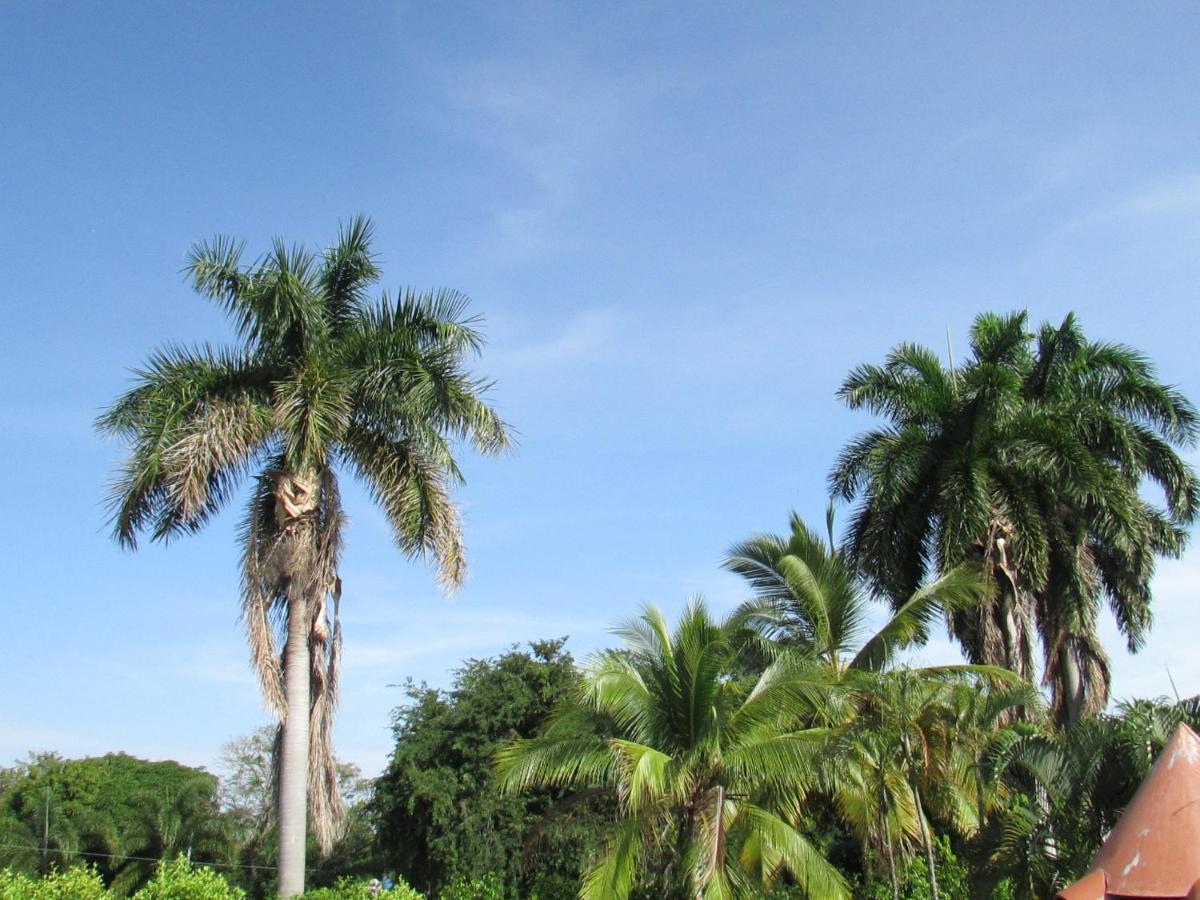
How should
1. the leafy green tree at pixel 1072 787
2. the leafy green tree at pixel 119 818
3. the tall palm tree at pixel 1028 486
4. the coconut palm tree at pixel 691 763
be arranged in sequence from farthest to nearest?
the leafy green tree at pixel 119 818 < the tall palm tree at pixel 1028 486 < the coconut palm tree at pixel 691 763 < the leafy green tree at pixel 1072 787

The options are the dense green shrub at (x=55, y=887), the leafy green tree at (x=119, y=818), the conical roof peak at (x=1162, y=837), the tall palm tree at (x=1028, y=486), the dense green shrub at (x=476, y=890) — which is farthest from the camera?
the leafy green tree at (x=119, y=818)

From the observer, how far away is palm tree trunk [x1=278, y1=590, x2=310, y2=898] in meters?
15.5

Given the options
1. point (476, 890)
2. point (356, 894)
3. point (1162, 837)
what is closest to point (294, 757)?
Result: point (356, 894)

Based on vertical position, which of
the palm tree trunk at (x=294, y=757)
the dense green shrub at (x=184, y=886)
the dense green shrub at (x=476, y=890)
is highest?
the palm tree trunk at (x=294, y=757)

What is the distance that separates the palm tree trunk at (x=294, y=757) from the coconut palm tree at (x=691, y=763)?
3.04 m

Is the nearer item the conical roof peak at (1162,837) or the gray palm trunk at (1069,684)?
the conical roof peak at (1162,837)

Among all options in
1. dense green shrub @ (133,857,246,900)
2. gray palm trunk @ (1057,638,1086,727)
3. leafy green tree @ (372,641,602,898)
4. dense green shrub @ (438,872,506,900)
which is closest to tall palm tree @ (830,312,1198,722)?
gray palm trunk @ (1057,638,1086,727)

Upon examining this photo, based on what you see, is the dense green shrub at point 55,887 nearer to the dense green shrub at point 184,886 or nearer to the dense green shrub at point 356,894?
the dense green shrub at point 184,886

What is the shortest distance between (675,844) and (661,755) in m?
2.14

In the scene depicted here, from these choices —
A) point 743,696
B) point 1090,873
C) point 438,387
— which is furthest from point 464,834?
point 1090,873

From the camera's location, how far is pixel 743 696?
19.7 metres

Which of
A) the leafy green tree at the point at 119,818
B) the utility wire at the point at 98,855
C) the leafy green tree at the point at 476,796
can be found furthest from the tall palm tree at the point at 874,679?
the leafy green tree at the point at 119,818

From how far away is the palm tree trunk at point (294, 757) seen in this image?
15523 mm

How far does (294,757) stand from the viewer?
15.8 metres
